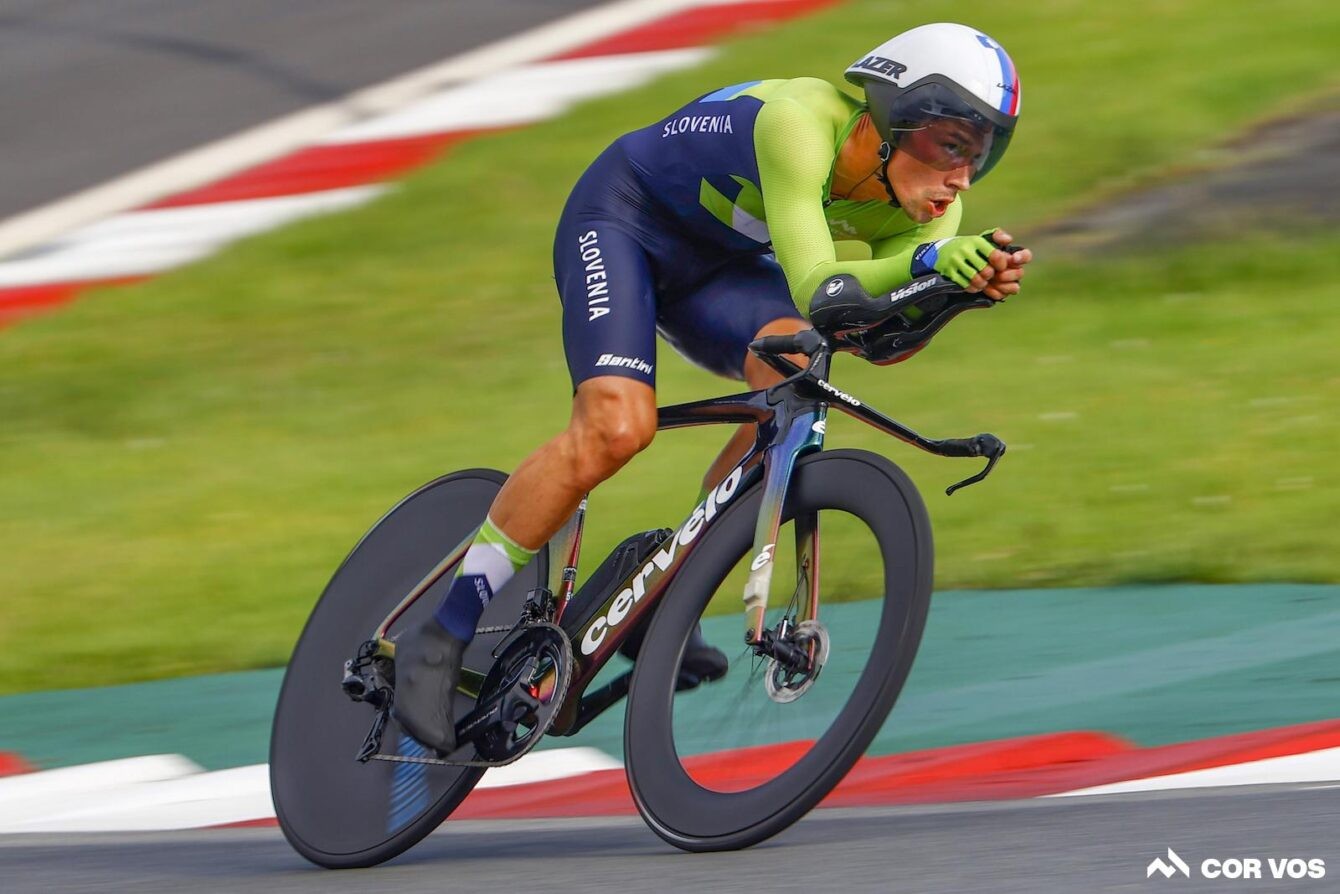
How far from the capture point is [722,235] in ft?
15.1

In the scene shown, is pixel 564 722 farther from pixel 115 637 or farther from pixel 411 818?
pixel 115 637

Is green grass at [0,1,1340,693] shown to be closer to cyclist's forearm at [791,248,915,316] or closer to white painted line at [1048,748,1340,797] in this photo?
white painted line at [1048,748,1340,797]

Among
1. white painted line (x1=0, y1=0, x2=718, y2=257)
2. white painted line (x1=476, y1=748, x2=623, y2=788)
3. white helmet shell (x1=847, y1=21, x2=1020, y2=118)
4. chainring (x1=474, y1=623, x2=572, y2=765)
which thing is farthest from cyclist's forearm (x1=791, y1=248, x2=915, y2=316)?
white painted line (x1=0, y1=0, x2=718, y2=257)

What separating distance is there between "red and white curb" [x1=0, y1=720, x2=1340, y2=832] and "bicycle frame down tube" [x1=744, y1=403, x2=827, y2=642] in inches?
39.7

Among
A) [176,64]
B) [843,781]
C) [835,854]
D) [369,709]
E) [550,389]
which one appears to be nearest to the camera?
[835,854]

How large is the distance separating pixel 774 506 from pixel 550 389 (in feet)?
18.2

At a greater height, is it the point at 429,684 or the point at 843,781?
the point at 429,684

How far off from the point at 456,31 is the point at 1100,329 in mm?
6712

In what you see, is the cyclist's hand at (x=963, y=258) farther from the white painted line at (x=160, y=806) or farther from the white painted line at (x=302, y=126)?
the white painted line at (x=302, y=126)

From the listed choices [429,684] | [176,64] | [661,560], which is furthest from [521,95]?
[661,560]

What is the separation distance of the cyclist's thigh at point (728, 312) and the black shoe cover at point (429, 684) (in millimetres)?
858

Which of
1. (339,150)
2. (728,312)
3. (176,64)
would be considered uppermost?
(176,64)

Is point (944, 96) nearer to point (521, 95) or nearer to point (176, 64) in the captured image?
point (521, 95)

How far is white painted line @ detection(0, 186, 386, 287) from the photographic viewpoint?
447 inches
